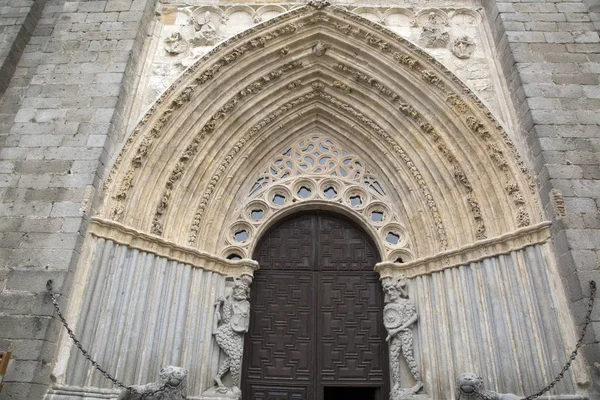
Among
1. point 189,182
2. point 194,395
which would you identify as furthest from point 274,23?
point 194,395

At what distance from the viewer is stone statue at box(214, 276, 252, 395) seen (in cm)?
587

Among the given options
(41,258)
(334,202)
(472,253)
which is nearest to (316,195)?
(334,202)

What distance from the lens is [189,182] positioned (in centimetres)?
659

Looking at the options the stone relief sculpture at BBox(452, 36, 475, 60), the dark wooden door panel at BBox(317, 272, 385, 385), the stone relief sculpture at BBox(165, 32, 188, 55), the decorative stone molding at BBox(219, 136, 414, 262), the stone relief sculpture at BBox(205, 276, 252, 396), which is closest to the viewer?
the stone relief sculpture at BBox(205, 276, 252, 396)

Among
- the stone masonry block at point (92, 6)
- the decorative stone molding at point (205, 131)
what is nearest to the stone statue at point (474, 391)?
the decorative stone molding at point (205, 131)

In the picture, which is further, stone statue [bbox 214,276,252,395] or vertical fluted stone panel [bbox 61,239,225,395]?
stone statue [bbox 214,276,252,395]

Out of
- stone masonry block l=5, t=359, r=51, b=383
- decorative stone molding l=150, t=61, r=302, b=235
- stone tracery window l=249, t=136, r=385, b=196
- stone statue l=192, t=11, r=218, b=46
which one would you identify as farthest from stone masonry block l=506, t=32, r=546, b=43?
stone masonry block l=5, t=359, r=51, b=383

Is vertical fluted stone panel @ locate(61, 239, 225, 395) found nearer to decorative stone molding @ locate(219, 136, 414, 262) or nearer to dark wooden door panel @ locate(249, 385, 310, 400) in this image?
dark wooden door panel @ locate(249, 385, 310, 400)

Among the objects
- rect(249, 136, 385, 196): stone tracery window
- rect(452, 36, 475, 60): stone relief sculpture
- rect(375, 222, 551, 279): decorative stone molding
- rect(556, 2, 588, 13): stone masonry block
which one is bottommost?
rect(375, 222, 551, 279): decorative stone molding

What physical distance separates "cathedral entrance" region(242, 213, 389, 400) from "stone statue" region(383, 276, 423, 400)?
12.1 inches

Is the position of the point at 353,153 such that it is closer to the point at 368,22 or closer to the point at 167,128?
the point at 368,22

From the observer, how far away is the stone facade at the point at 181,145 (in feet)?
16.7

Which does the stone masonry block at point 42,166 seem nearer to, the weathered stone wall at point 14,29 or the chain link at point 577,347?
the weathered stone wall at point 14,29

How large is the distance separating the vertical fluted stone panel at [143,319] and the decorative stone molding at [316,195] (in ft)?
Answer: 2.92
